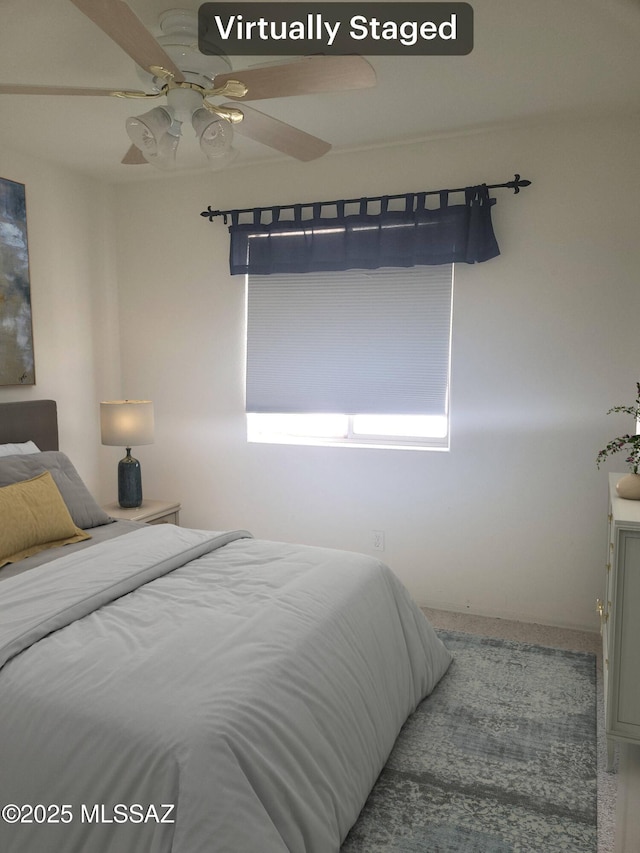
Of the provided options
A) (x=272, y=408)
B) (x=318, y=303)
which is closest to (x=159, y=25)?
(x=318, y=303)

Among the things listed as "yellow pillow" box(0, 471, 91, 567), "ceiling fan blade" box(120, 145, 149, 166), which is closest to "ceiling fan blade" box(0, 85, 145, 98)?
"ceiling fan blade" box(120, 145, 149, 166)

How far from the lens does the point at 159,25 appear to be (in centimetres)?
229

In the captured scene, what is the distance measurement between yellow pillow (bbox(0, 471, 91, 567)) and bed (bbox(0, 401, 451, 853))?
79 millimetres

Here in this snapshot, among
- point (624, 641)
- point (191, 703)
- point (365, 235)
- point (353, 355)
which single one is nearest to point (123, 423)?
point (353, 355)

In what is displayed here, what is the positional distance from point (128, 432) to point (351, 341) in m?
1.40

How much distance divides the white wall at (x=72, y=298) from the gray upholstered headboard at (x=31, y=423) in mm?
123

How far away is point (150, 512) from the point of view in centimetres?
372

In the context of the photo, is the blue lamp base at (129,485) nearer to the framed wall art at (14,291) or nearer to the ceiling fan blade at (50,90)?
the framed wall art at (14,291)

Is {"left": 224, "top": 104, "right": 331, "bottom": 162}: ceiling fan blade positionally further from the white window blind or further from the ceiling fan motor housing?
the white window blind

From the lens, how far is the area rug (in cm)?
189

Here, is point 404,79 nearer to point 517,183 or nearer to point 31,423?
point 517,183

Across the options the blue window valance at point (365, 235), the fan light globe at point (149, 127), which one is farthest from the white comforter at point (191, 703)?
the blue window valance at point (365, 235)

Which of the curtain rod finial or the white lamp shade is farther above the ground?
the curtain rod finial

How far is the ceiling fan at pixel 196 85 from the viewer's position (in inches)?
70.0
